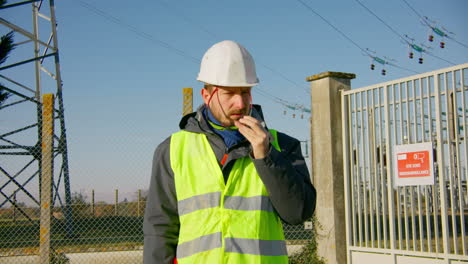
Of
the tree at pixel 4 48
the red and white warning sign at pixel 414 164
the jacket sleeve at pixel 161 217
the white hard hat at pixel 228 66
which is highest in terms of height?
the tree at pixel 4 48

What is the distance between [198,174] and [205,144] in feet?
0.56

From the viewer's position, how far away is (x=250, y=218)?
7.25 feet

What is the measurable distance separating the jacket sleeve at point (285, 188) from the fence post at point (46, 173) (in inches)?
231

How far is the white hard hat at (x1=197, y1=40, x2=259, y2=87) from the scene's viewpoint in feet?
7.81

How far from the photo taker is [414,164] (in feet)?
21.8

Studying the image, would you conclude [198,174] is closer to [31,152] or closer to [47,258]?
[47,258]

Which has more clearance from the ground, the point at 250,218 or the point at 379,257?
the point at 250,218

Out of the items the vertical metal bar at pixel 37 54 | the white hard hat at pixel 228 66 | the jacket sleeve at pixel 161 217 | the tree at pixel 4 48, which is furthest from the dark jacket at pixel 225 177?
the vertical metal bar at pixel 37 54

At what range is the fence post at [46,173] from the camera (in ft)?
23.5

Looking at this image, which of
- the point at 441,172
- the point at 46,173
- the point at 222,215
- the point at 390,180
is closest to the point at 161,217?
the point at 222,215

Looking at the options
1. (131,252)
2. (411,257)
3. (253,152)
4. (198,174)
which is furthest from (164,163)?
(131,252)

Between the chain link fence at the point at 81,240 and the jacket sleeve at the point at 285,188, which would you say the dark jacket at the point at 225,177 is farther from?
the chain link fence at the point at 81,240

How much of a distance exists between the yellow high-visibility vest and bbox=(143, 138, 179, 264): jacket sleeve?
2.2 inches

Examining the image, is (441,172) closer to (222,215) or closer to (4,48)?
(222,215)
